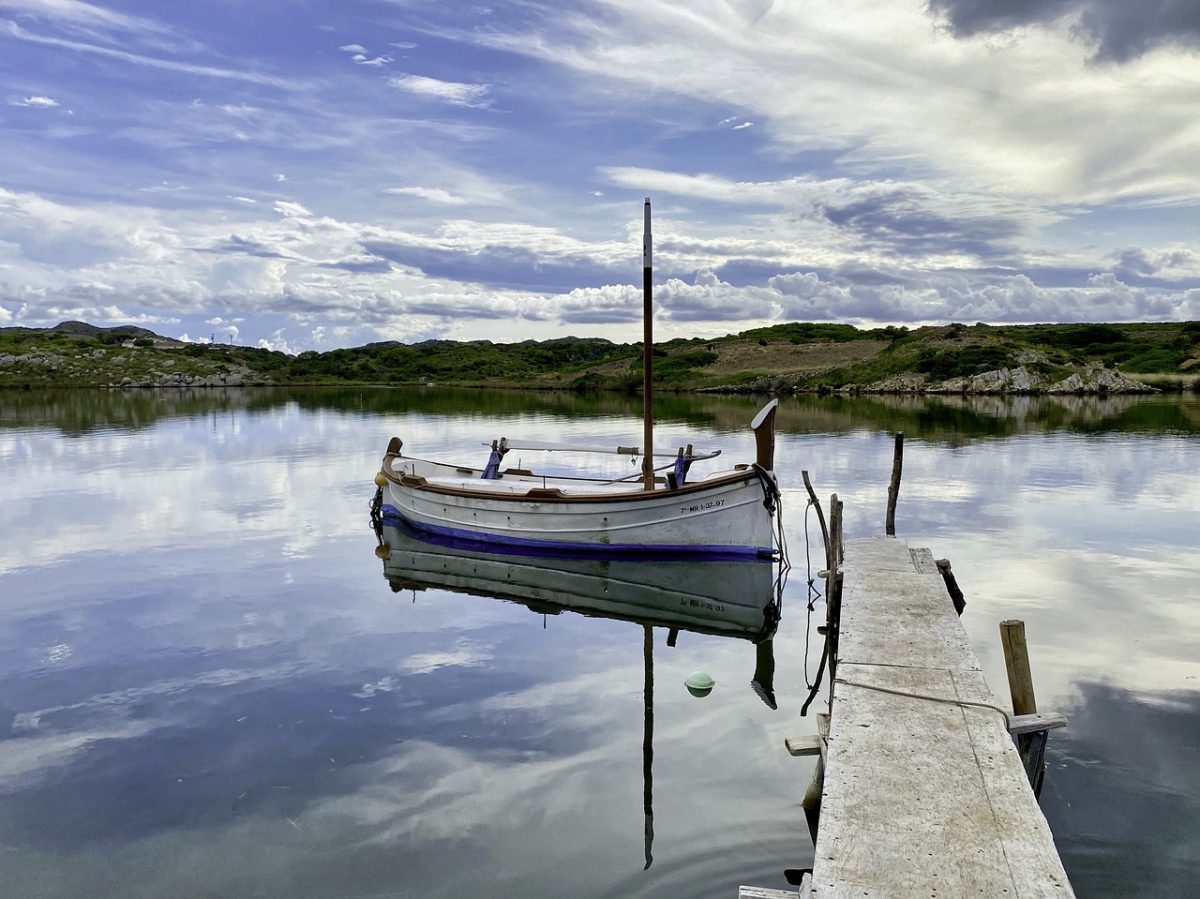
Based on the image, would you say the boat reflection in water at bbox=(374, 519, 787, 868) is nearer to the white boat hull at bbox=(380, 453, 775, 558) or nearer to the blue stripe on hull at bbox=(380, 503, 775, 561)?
the blue stripe on hull at bbox=(380, 503, 775, 561)

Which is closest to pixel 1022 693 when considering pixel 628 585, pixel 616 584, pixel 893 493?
pixel 893 493

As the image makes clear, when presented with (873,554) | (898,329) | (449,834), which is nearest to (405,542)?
(873,554)

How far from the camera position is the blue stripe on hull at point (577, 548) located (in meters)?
22.2

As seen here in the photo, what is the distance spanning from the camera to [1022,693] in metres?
9.48

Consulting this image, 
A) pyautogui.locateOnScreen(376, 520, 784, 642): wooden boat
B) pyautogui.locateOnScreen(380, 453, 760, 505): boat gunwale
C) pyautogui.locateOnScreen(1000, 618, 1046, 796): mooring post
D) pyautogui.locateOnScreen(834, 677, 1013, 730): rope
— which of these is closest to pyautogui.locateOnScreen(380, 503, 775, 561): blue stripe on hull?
pyautogui.locateOnScreen(376, 520, 784, 642): wooden boat

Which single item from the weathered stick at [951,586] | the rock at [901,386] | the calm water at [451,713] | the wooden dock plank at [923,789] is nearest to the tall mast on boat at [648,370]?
the calm water at [451,713]

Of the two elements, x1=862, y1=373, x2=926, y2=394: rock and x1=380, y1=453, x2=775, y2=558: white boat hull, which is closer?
x1=380, y1=453, x2=775, y2=558: white boat hull

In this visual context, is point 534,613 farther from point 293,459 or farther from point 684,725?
point 293,459

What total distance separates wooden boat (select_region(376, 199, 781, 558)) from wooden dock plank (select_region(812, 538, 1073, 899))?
1046 centimetres

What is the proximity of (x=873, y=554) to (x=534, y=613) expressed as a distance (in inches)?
281

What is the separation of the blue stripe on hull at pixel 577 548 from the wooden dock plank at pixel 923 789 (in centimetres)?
1104

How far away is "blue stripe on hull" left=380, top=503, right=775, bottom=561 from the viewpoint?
22.2 m

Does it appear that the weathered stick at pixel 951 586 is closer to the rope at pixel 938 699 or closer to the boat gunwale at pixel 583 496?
the boat gunwale at pixel 583 496

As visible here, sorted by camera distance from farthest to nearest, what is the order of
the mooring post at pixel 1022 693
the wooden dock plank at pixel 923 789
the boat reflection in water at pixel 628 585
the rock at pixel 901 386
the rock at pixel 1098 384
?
the rock at pixel 901 386
the rock at pixel 1098 384
the boat reflection in water at pixel 628 585
the mooring post at pixel 1022 693
the wooden dock plank at pixel 923 789
